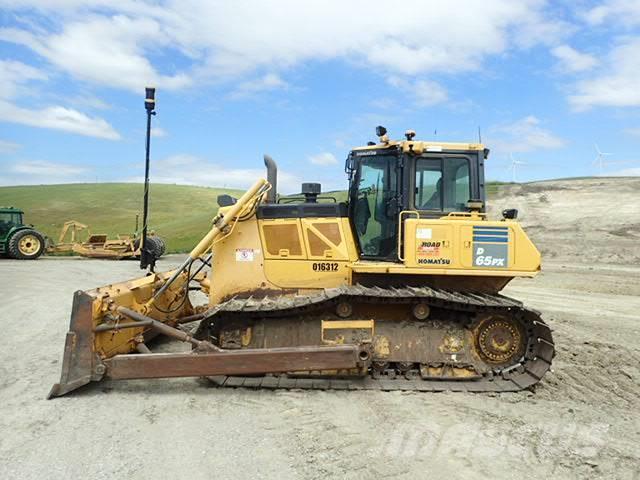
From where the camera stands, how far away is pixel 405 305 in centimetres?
680

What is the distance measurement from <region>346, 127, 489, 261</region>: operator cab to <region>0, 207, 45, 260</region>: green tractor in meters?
22.8

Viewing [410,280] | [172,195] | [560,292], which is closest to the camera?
[410,280]

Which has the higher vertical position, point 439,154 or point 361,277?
point 439,154

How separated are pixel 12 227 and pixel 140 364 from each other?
2362cm

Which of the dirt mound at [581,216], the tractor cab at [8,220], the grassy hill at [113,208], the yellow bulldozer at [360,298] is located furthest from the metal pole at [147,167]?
the grassy hill at [113,208]

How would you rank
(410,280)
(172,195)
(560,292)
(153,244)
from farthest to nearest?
(172,195) → (153,244) → (560,292) → (410,280)

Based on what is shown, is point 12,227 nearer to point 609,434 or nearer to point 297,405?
point 297,405

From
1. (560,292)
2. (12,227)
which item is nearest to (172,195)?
(12,227)

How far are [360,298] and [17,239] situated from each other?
23357 millimetres

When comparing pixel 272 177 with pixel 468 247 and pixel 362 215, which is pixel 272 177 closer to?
pixel 362 215

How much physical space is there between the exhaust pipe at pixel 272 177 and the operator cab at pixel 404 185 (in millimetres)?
1260

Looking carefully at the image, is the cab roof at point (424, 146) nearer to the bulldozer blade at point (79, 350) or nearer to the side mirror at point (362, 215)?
the side mirror at point (362, 215)

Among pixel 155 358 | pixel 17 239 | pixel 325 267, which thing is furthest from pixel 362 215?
pixel 17 239

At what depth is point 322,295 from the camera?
657 centimetres
